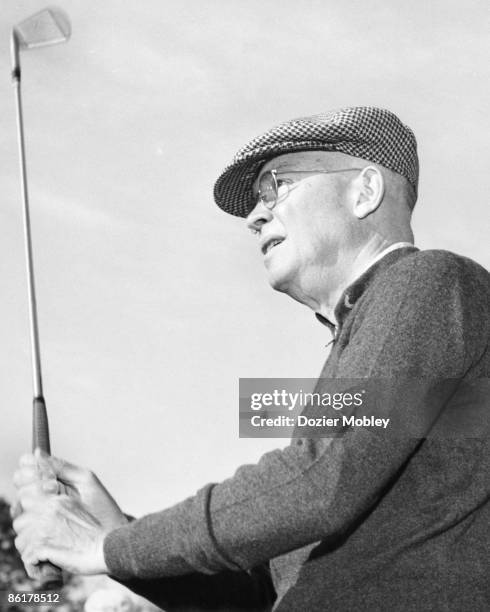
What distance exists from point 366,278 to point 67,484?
120 cm

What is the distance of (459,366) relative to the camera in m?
3.51

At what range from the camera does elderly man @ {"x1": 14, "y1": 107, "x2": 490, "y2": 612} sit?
330 centimetres

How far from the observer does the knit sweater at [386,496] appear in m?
3.29

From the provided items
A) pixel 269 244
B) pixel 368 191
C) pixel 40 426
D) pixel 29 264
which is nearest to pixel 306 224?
pixel 269 244

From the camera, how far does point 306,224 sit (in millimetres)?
4566

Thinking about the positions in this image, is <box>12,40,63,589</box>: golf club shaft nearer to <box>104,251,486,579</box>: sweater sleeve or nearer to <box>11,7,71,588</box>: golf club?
<box>11,7,71,588</box>: golf club

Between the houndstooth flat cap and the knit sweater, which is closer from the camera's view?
the knit sweater

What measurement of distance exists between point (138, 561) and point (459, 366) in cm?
105

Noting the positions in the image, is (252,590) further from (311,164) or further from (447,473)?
(311,164)

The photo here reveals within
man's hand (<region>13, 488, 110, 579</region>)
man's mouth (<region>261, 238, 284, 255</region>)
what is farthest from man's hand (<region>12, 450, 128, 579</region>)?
man's mouth (<region>261, 238, 284, 255</region>)

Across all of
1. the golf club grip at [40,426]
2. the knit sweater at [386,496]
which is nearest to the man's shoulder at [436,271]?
the knit sweater at [386,496]

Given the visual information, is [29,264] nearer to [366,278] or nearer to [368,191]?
[366,278]

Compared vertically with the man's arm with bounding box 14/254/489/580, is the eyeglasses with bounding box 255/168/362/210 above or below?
above

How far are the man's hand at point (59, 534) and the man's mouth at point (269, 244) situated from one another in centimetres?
137
